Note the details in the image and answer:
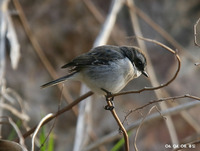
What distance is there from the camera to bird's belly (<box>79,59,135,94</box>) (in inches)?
132

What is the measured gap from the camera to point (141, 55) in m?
3.53

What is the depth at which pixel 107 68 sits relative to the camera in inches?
138

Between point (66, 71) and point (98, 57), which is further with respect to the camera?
point (66, 71)

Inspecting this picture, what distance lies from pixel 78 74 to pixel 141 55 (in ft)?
2.08

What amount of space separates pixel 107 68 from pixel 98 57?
136mm

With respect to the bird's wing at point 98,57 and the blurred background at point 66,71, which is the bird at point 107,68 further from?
the blurred background at point 66,71

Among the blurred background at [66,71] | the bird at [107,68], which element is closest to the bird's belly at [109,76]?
the bird at [107,68]

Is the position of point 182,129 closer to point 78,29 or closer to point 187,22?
point 187,22

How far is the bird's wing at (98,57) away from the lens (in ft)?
11.3

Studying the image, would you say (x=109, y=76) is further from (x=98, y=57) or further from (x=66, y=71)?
(x=66, y=71)

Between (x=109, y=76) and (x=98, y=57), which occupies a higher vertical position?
(x=98, y=57)

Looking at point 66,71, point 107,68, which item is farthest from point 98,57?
point 66,71

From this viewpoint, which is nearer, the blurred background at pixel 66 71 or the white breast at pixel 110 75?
the white breast at pixel 110 75

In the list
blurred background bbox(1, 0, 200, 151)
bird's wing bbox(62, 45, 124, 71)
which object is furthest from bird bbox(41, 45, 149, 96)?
blurred background bbox(1, 0, 200, 151)
